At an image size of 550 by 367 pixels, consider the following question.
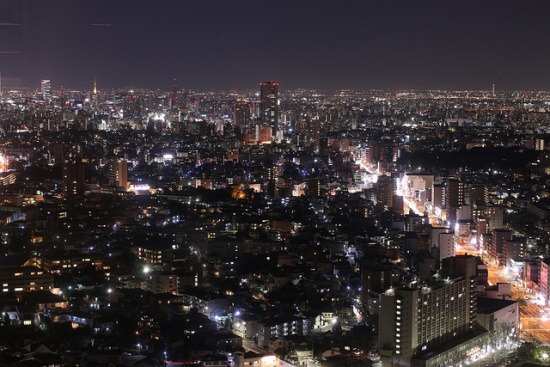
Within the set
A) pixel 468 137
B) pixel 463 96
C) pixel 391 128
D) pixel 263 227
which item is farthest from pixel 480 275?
pixel 463 96

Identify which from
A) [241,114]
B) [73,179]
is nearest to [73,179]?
[73,179]

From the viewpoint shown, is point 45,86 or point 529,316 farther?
point 45,86

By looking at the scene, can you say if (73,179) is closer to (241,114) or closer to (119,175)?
(119,175)

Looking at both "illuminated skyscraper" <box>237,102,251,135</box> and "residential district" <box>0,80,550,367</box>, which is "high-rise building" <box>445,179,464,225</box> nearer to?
"residential district" <box>0,80,550,367</box>

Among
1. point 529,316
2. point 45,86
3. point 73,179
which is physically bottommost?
point 529,316

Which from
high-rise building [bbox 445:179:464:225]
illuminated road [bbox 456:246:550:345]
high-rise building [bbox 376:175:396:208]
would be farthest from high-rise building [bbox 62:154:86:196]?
illuminated road [bbox 456:246:550:345]

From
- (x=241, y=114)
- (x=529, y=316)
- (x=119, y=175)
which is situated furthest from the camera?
(x=241, y=114)

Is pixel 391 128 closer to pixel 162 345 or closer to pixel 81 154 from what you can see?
pixel 81 154
